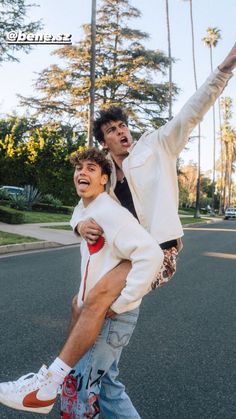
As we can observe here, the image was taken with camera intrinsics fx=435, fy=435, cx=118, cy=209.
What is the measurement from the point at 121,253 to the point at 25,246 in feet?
33.2

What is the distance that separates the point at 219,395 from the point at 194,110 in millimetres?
2265

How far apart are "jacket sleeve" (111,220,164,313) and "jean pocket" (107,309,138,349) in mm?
119

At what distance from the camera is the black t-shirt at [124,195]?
234cm

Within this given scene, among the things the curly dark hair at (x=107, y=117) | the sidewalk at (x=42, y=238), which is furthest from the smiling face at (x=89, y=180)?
the sidewalk at (x=42, y=238)

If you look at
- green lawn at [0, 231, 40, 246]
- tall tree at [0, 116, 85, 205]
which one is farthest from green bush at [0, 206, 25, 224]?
tall tree at [0, 116, 85, 205]

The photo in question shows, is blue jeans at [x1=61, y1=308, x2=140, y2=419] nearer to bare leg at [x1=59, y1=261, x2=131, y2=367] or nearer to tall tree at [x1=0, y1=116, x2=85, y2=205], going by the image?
bare leg at [x1=59, y1=261, x2=131, y2=367]

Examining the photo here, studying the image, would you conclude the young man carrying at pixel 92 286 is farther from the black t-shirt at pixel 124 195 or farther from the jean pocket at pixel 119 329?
the black t-shirt at pixel 124 195

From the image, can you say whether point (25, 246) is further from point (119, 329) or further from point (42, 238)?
point (119, 329)

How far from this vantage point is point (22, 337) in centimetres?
448

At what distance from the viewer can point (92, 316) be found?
6.57 ft

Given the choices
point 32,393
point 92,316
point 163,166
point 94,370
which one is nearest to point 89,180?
point 163,166

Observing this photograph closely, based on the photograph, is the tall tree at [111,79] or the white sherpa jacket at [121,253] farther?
the tall tree at [111,79]

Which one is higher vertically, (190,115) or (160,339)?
(190,115)

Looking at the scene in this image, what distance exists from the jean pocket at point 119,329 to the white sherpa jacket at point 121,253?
81 millimetres
